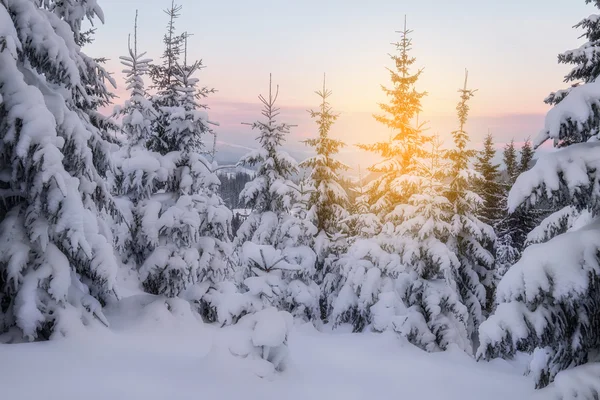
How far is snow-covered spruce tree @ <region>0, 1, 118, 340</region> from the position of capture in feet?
19.2

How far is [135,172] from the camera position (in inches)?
460

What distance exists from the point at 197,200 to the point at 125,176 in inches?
91.6

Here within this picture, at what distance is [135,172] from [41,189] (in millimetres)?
5815

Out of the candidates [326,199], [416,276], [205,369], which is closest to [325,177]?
[326,199]

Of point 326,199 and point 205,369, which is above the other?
point 326,199

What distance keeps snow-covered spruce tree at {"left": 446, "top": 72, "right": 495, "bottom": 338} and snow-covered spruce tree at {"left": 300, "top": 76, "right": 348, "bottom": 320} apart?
16.7ft

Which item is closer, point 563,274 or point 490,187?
point 563,274

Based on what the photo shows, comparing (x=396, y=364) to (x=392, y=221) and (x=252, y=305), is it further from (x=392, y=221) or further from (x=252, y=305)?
(x=392, y=221)

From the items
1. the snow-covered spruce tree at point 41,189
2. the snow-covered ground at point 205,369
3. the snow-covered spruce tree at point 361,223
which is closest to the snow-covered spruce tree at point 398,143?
the snow-covered spruce tree at point 361,223

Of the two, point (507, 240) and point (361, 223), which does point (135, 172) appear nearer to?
point (361, 223)

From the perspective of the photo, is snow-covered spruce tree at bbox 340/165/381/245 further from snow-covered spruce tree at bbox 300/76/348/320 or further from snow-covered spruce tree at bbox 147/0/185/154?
snow-covered spruce tree at bbox 147/0/185/154

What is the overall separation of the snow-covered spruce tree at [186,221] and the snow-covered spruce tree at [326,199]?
5955 mm

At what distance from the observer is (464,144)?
18062mm

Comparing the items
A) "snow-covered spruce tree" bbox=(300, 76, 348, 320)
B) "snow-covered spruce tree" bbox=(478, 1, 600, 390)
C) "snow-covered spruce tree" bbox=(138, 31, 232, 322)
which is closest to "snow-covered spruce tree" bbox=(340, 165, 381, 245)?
"snow-covered spruce tree" bbox=(300, 76, 348, 320)
